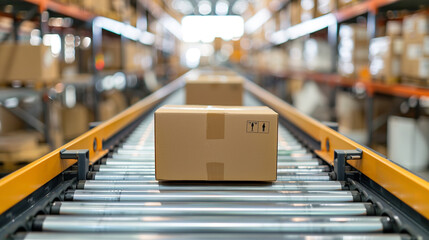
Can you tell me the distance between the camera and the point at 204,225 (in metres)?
1.40

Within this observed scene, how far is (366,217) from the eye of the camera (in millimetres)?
1445

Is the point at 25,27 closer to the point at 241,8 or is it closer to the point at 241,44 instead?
the point at 241,44

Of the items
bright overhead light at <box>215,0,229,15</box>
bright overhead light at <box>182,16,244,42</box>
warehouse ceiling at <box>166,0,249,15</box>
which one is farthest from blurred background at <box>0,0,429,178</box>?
bright overhead light at <box>182,16,244,42</box>

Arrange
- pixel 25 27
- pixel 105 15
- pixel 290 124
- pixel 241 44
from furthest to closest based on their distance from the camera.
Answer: pixel 241 44
pixel 25 27
pixel 105 15
pixel 290 124

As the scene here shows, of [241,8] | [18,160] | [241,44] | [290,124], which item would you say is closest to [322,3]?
[290,124]

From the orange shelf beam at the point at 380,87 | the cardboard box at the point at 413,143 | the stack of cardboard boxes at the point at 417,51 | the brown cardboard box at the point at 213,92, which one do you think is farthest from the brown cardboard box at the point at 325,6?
the brown cardboard box at the point at 213,92

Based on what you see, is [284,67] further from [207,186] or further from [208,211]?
[208,211]

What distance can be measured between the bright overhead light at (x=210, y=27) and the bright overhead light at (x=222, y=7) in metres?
0.35

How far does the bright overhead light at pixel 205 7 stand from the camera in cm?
2392

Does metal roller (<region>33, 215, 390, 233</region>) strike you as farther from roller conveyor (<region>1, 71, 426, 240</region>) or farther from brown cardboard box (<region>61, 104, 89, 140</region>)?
brown cardboard box (<region>61, 104, 89, 140</region>)

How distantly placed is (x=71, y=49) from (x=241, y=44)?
10066 mm

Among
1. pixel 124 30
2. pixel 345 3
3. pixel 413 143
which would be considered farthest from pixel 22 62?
pixel 413 143

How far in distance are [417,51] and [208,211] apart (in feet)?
9.81

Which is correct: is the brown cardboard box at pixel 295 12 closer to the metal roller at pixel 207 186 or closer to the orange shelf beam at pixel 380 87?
the orange shelf beam at pixel 380 87
